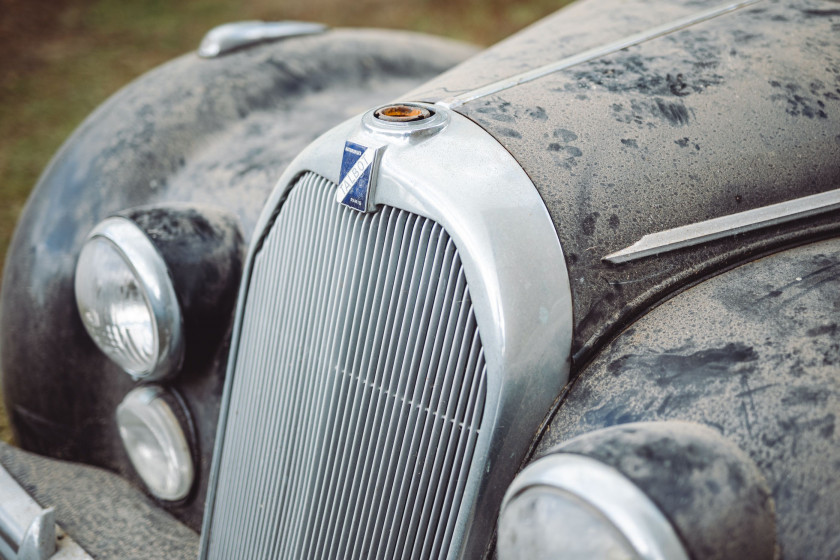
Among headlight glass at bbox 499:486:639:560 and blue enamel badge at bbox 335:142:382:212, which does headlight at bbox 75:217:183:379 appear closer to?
blue enamel badge at bbox 335:142:382:212

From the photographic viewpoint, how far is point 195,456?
1.56 metres

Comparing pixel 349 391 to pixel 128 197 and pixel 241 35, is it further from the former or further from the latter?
pixel 241 35

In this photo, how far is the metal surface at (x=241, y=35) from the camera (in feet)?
6.91

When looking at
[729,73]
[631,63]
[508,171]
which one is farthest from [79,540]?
[729,73]

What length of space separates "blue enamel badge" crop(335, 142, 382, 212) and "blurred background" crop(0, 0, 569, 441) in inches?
140

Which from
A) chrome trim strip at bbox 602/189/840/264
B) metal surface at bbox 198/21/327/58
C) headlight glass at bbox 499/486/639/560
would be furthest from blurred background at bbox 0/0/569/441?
headlight glass at bbox 499/486/639/560

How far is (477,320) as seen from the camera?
103 centimetres

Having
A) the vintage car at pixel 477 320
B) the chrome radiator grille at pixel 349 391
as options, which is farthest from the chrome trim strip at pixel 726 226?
the chrome radiator grille at pixel 349 391

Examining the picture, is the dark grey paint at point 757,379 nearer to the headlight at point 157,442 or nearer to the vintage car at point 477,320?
the vintage car at point 477,320

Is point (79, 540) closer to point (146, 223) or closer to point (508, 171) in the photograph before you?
point (146, 223)

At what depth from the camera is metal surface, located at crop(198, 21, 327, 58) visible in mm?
2105

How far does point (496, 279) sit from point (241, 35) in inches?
58.0

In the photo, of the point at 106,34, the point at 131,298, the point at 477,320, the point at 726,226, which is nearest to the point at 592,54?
the point at 726,226

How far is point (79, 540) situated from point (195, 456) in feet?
0.88
